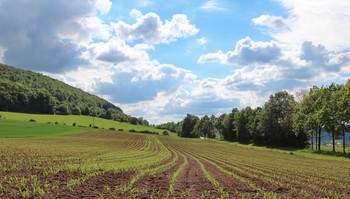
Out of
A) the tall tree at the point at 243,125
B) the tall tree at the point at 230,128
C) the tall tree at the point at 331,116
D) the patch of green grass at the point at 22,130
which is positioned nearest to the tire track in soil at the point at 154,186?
Answer: the tall tree at the point at 331,116

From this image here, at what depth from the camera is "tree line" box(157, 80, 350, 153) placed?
224 feet

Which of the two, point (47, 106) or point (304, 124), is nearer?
point (304, 124)

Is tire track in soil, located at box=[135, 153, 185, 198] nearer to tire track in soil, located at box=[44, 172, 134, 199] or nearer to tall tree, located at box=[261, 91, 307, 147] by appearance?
tire track in soil, located at box=[44, 172, 134, 199]

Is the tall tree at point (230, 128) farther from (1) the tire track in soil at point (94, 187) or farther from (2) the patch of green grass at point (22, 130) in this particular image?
(1) the tire track in soil at point (94, 187)

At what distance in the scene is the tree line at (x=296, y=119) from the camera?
68250mm

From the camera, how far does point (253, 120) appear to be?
415ft

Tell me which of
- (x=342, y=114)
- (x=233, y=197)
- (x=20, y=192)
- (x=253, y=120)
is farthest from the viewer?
(x=253, y=120)

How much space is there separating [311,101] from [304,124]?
5522 mm

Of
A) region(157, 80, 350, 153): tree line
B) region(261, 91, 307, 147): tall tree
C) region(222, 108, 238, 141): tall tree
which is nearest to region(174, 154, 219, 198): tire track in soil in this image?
region(157, 80, 350, 153): tree line

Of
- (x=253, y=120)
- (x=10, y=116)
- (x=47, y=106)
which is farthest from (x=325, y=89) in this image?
(x=47, y=106)

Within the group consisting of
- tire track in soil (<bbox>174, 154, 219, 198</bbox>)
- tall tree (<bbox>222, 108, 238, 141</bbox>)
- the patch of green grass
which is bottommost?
tire track in soil (<bbox>174, 154, 219, 198</bbox>)

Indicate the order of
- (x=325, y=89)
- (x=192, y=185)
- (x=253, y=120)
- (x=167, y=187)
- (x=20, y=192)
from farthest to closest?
(x=253, y=120)
(x=325, y=89)
(x=192, y=185)
(x=167, y=187)
(x=20, y=192)

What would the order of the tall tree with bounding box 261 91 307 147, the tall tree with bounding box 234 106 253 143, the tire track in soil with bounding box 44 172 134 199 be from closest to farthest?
the tire track in soil with bounding box 44 172 134 199, the tall tree with bounding box 261 91 307 147, the tall tree with bounding box 234 106 253 143

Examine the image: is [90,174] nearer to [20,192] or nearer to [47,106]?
[20,192]
